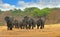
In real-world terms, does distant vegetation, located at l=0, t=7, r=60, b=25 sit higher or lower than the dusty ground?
lower

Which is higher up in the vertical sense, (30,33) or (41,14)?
(30,33)

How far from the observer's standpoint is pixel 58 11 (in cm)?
6569

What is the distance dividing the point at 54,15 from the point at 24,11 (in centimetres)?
855

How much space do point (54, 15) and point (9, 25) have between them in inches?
1603

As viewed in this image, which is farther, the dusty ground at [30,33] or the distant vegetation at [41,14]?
the distant vegetation at [41,14]

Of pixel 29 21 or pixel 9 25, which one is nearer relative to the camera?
pixel 9 25

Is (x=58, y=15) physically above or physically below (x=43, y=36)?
below

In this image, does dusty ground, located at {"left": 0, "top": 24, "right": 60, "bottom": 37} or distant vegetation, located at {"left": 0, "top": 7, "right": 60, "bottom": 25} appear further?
distant vegetation, located at {"left": 0, "top": 7, "right": 60, "bottom": 25}

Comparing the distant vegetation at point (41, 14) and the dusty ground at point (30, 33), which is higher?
the dusty ground at point (30, 33)

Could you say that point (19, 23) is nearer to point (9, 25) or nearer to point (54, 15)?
point (9, 25)

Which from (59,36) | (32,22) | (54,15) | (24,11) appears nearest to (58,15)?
(54,15)

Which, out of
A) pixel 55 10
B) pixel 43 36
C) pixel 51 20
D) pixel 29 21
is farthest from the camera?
pixel 55 10

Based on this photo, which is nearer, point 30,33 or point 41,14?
point 30,33

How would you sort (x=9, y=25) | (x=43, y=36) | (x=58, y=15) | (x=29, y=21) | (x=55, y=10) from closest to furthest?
(x=43, y=36) → (x=9, y=25) → (x=29, y=21) → (x=58, y=15) → (x=55, y=10)
